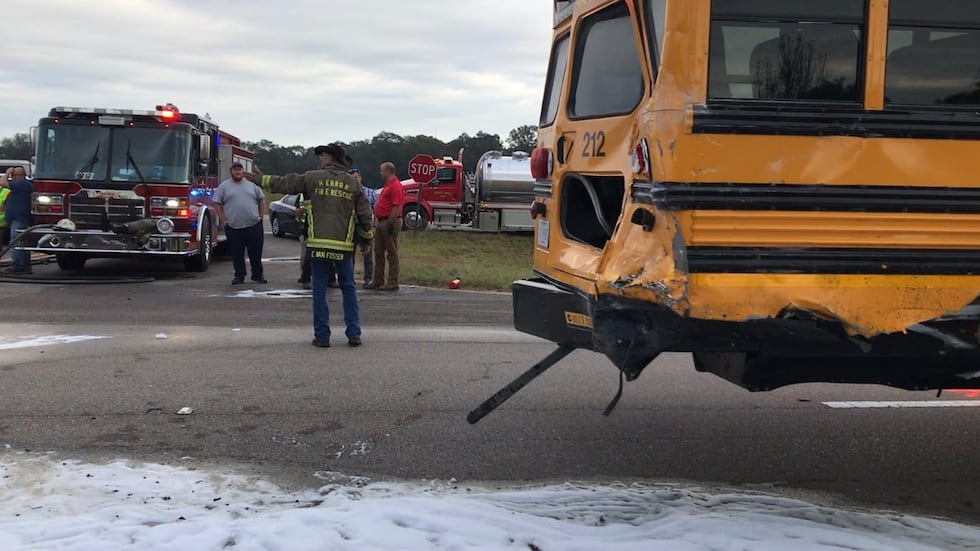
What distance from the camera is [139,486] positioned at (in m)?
3.95

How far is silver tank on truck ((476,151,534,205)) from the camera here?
2525 cm

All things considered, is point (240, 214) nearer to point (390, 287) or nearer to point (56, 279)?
point (390, 287)

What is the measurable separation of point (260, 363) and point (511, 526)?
155 inches

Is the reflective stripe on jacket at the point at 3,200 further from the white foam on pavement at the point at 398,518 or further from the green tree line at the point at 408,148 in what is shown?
the green tree line at the point at 408,148

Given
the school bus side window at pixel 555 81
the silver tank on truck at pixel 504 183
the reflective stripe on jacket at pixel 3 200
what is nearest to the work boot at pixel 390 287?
the reflective stripe on jacket at pixel 3 200

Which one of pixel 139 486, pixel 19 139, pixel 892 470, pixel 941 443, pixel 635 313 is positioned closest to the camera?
pixel 635 313

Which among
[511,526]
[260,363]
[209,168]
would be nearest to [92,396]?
[260,363]

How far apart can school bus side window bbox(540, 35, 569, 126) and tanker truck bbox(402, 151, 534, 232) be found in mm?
19873

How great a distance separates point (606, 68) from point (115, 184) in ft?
34.2

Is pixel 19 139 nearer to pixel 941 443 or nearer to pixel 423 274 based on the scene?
pixel 423 274

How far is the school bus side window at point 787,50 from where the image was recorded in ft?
10.7

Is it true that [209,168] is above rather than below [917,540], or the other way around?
above

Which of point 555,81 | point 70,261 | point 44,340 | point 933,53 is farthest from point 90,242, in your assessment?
point 933,53

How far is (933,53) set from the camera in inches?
130
